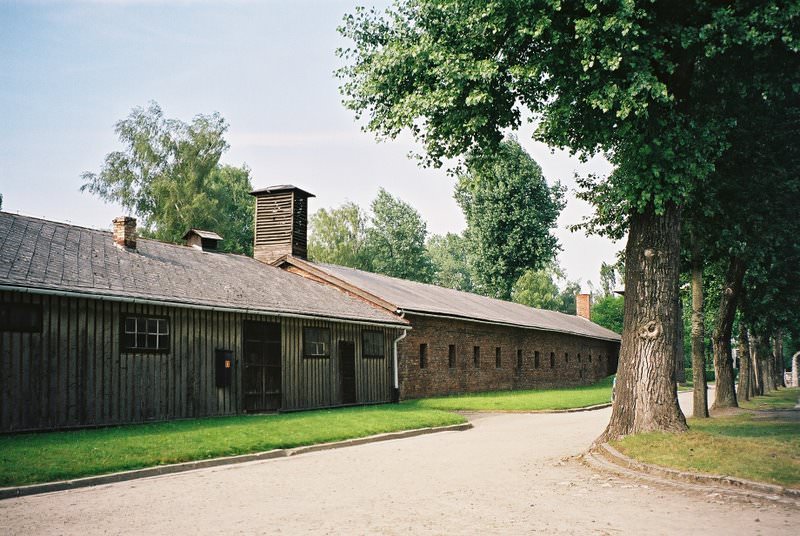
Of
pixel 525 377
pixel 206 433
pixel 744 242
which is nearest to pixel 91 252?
pixel 206 433

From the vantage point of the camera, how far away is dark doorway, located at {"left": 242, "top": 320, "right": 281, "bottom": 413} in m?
19.0

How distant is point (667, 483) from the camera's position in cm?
918

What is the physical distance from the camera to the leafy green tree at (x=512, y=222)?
5331 cm

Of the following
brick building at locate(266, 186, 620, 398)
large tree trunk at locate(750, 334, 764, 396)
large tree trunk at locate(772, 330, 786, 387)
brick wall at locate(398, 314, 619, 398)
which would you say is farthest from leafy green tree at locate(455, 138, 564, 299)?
large tree trunk at locate(750, 334, 764, 396)

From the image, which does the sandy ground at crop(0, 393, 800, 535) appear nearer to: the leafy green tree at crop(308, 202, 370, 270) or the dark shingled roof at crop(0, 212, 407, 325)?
the dark shingled roof at crop(0, 212, 407, 325)

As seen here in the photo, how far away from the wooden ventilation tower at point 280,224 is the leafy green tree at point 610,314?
42945 mm

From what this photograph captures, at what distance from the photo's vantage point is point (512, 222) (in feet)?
177

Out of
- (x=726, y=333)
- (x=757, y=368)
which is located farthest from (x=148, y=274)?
(x=757, y=368)

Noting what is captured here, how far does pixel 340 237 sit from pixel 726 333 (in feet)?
169

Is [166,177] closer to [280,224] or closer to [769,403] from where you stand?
[280,224]

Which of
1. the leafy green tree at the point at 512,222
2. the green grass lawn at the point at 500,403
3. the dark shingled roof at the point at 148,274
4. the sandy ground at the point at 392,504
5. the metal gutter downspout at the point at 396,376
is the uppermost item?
the leafy green tree at the point at 512,222

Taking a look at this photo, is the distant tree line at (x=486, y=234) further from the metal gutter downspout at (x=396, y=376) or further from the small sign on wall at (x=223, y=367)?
the small sign on wall at (x=223, y=367)

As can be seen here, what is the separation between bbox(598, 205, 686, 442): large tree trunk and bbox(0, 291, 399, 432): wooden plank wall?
32.6ft

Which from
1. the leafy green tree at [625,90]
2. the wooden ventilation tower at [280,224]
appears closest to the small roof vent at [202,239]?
the wooden ventilation tower at [280,224]
